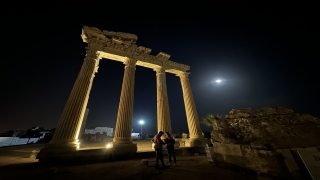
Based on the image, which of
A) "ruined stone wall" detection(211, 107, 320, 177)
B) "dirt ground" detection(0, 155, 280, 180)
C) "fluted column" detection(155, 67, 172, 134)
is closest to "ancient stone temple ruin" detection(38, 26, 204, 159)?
"fluted column" detection(155, 67, 172, 134)

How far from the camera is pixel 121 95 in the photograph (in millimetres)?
11008

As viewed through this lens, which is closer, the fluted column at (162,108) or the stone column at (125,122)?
the stone column at (125,122)

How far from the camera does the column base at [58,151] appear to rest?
6832 mm

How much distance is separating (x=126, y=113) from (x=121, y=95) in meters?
1.89

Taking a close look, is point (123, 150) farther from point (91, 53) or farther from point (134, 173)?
point (91, 53)

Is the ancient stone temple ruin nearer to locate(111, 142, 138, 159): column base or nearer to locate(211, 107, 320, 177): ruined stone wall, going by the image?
locate(111, 142, 138, 159): column base

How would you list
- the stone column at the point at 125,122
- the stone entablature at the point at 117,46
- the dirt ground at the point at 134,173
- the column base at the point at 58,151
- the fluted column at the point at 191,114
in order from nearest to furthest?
1. the dirt ground at the point at 134,173
2. the column base at the point at 58,151
3. the stone column at the point at 125,122
4. the stone entablature at the point at 117,46
5. the fluted column at the point at 191,114

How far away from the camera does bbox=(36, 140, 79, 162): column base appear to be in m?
6.83

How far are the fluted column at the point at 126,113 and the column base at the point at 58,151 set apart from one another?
8.66ft

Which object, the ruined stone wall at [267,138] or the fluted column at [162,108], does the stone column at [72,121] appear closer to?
the fluted column at [162,108]

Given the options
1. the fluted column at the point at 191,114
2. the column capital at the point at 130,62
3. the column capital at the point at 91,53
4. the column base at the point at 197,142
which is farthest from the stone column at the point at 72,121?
the fluted column at the point at 191,114

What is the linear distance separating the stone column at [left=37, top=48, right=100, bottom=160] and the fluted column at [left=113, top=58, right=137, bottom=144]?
2708mm

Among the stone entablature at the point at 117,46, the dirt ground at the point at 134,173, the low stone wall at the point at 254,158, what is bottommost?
the dirt ground at the point at 134,173

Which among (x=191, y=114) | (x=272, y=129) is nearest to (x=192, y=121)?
(x=191, y=114)
